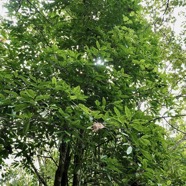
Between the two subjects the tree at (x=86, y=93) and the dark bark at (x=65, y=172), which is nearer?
the tree at (x=86, y=93)

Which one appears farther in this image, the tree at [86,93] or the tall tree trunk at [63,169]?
the tall tree trunk at [63,169]

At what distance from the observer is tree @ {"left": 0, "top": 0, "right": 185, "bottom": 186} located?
205 centimetres

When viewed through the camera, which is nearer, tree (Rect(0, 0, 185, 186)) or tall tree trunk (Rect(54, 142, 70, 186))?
tree (Rect(0, 0, 185, 186))

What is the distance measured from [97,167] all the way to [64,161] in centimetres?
82

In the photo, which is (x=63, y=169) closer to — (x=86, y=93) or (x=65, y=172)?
(x=65, y=172)

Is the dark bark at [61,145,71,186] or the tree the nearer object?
the tree

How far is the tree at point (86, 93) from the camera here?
6.73 ft

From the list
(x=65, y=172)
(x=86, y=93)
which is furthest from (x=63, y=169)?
(x=86, y=93)

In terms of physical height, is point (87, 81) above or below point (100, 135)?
above

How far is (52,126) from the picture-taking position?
2.44 m

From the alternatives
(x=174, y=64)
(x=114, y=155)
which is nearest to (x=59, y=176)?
(x=114, y=155)

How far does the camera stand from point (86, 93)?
2.98 meters

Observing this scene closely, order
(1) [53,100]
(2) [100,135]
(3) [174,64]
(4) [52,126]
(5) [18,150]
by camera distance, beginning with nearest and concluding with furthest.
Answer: (1) [53,100], (4) [52,126], (2) [100,135], (5) [18,150], (3) [174,64]

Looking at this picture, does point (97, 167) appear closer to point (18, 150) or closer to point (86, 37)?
point (18, 150)
